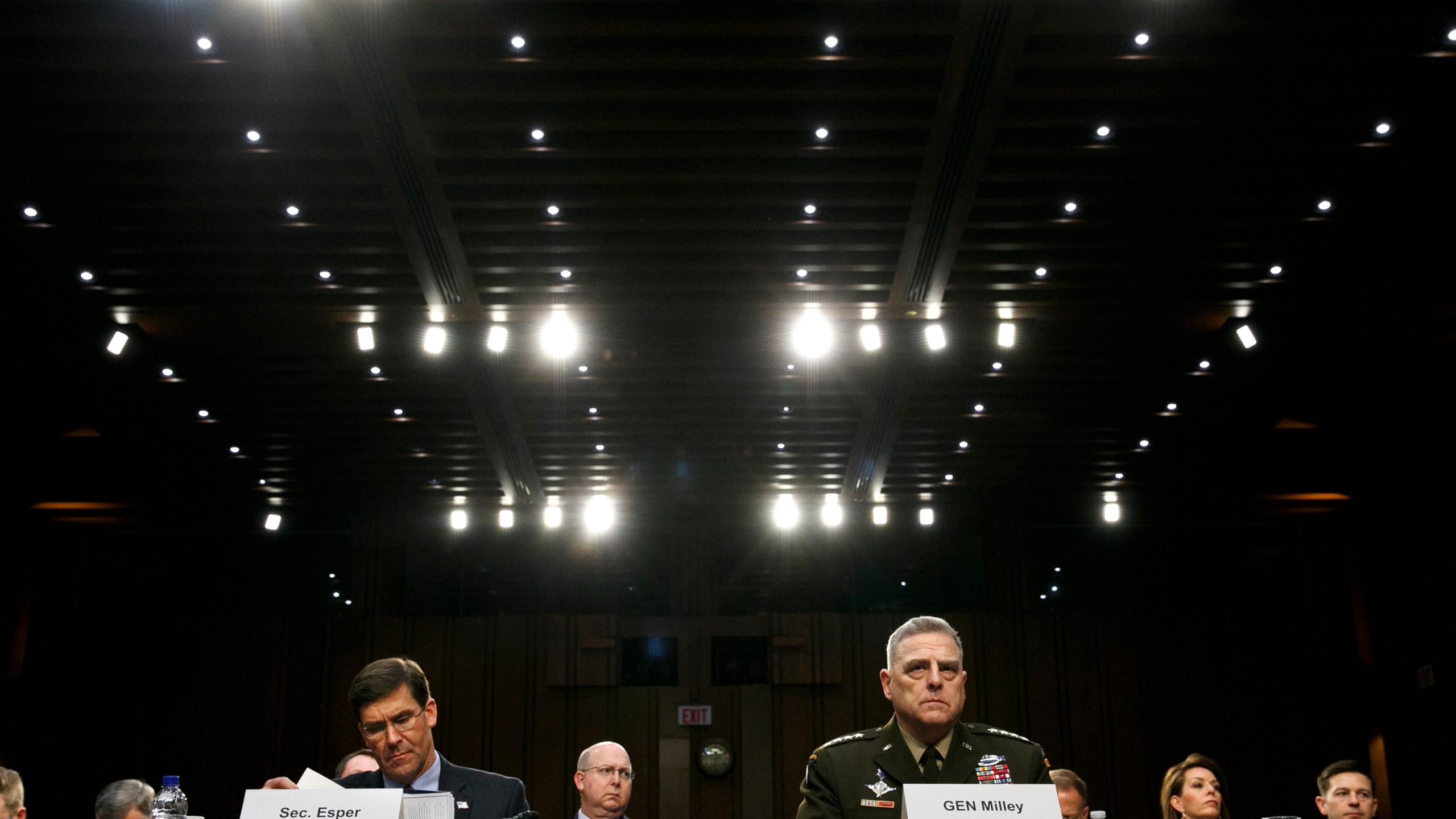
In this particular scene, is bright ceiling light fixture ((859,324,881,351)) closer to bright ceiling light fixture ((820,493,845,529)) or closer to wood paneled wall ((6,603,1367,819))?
bright ceiling light fixture ((820,493,845,529))

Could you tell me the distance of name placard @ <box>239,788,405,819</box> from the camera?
2330 millimetres

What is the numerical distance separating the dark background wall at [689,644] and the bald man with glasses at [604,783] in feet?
28.2

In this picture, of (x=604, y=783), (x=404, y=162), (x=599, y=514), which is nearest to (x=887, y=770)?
(x=604, y=783)

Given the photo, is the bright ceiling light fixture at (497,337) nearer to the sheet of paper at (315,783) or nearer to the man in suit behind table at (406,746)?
the man in suit behind table at (406,746)

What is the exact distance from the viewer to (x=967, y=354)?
11.4 meters

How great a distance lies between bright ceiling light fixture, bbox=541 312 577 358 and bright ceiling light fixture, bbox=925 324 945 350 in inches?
124

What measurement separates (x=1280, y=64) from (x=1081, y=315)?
3.24 metres

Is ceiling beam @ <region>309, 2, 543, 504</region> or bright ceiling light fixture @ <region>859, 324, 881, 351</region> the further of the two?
→ bright ceiling light fixture @ <region>859, 324, 881, 351</region>

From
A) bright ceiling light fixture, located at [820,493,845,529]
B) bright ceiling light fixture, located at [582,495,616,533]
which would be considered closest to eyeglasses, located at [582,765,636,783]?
bright ceiling light fixture, located at [582,495,616,533]

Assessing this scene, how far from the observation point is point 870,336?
1092 centimetres

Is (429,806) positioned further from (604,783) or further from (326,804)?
(604,783)

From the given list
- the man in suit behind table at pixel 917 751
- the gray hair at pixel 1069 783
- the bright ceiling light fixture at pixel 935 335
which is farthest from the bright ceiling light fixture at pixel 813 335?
the man in suit behind table at pixel 917 751

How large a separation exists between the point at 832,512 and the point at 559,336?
5.80 m

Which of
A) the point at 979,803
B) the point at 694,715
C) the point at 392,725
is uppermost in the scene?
the point at 392,725
